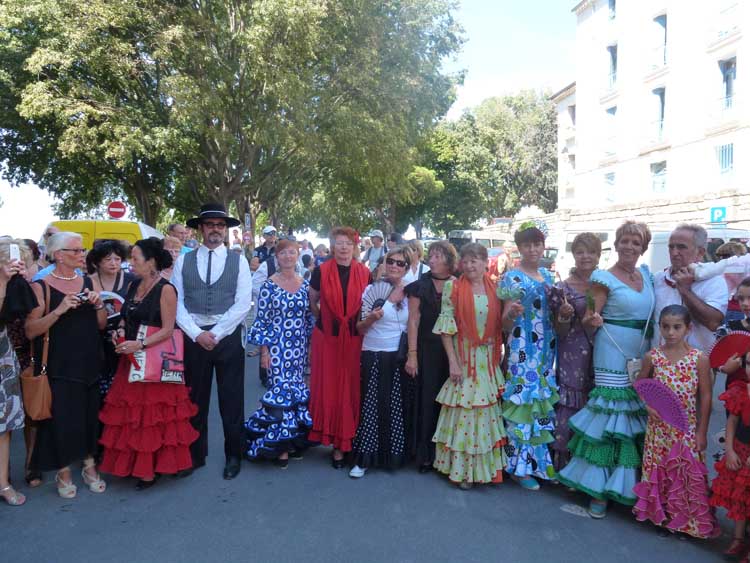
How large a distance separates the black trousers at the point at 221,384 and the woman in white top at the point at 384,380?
3.21 feet

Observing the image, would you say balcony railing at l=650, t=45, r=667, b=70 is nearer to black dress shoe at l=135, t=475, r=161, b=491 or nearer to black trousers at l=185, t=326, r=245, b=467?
black trousers at l=185, t=326, r=245, b=467

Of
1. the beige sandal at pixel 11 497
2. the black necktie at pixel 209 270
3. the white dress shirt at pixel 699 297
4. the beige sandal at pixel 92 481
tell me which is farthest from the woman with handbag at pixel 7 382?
the white dress shirt at pixel 699 297

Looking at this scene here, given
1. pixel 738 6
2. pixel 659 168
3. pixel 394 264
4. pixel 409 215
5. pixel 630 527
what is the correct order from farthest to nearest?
pixel 409 215 < pixel 659 168 < pixel 738 6 < pixel 394 264 < pixel 630 527

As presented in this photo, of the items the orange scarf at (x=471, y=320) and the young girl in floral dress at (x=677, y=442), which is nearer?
the young girl in floral dress at (x=677, y=442)

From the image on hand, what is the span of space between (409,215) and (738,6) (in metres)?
24.8

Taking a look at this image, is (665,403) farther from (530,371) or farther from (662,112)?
(662,112)

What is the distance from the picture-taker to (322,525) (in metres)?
3.83

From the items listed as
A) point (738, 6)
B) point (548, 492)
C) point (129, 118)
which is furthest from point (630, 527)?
point (738, 6)

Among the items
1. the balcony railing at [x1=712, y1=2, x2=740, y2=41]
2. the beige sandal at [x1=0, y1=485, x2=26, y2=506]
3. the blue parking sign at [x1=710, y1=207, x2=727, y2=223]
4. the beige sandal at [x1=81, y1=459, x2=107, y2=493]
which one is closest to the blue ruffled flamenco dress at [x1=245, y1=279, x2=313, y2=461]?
the beige sandal at [x1=81, y1=459, x2=107, y2=493]

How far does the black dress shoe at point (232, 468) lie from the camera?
4603 millimetres

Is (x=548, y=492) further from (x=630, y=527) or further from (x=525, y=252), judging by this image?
(x=525, y=252)

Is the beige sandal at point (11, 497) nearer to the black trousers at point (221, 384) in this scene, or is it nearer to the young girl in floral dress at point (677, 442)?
the black trousers at point (221, 384)

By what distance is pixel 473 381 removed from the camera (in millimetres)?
4469

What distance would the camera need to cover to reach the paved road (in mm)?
3480
